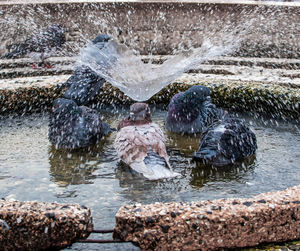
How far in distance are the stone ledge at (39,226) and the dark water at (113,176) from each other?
0.31 meters

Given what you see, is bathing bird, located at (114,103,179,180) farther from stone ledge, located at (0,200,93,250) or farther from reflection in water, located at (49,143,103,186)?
stone ledge, located at (0,200,93,250)

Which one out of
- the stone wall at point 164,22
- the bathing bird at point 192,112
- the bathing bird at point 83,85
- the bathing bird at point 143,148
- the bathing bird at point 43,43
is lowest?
the bathing bird at point 143,148

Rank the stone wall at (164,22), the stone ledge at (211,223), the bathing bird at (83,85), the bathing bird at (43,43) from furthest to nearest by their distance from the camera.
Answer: the stone wall at (164,22) < the bathing bird at (43,43) < the bathing bird at (83,85) < the stone ledge at (211,223)

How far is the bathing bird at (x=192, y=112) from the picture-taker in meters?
4.73

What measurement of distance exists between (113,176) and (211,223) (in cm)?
164

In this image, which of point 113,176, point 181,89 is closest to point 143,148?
point 113,176

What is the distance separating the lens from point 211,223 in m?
2.21

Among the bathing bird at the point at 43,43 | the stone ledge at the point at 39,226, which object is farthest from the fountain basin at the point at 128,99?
the bathing bird at the point at 43,43

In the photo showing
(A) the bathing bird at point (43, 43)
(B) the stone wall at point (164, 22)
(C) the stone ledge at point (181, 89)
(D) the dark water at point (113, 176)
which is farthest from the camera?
(B) the stone wall at point (164, 22)

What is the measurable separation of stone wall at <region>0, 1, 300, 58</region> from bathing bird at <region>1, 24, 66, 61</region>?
546 millimetres

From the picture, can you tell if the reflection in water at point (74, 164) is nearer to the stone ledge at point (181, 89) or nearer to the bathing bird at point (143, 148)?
the bathing bird at point (143, 148)

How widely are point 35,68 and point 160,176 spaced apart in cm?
492

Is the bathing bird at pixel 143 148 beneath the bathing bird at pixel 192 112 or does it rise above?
beneath

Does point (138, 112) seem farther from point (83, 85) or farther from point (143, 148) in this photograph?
point (83, 85)
